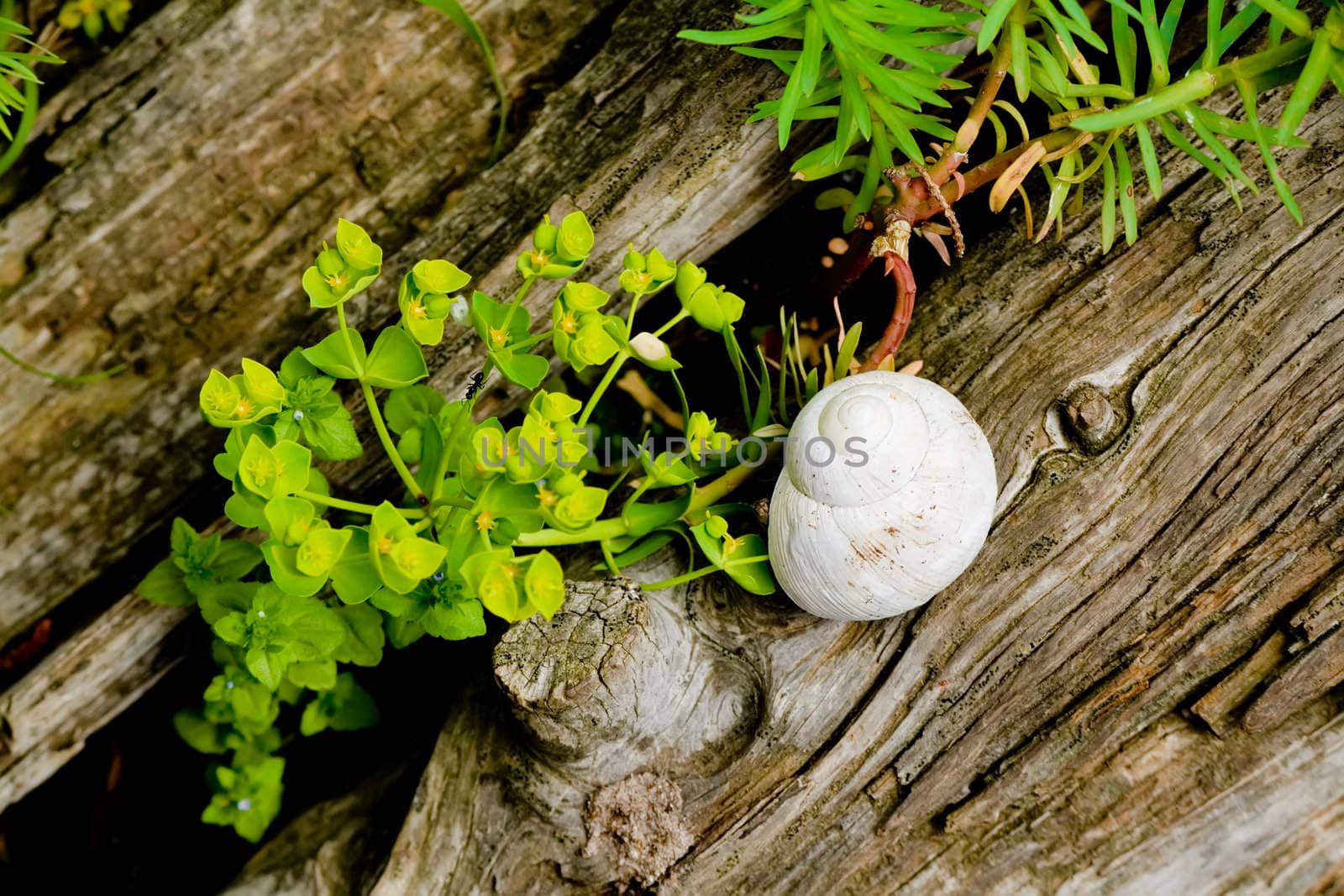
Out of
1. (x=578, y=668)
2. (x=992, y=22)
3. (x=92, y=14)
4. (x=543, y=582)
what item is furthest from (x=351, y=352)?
(x=92, y=14)

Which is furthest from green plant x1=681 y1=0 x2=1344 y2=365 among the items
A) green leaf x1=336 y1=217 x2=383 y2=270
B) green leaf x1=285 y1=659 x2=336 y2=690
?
green leaf x1=285 y1=659 x2=336 y2=690

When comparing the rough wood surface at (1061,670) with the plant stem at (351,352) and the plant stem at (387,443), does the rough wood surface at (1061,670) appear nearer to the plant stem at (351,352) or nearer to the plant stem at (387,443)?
the plant stem at (387,443)

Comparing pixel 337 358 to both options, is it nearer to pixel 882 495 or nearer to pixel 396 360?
pixel 396 360

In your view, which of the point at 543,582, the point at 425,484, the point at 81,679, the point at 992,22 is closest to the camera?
the point at 992,22

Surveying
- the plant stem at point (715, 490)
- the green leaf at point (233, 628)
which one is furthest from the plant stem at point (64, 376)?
the plant stem at point (715, 490)

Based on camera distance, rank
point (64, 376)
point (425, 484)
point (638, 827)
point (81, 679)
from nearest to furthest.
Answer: point (425, 484) → point (638, 827) → point (81, 679) → point (64, 376)

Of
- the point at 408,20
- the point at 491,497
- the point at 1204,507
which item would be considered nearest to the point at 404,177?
the point at 408,20

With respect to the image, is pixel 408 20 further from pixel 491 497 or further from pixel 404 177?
pixel 491 497

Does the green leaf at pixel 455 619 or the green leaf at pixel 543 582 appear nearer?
the green leaf at pixel 543 582
